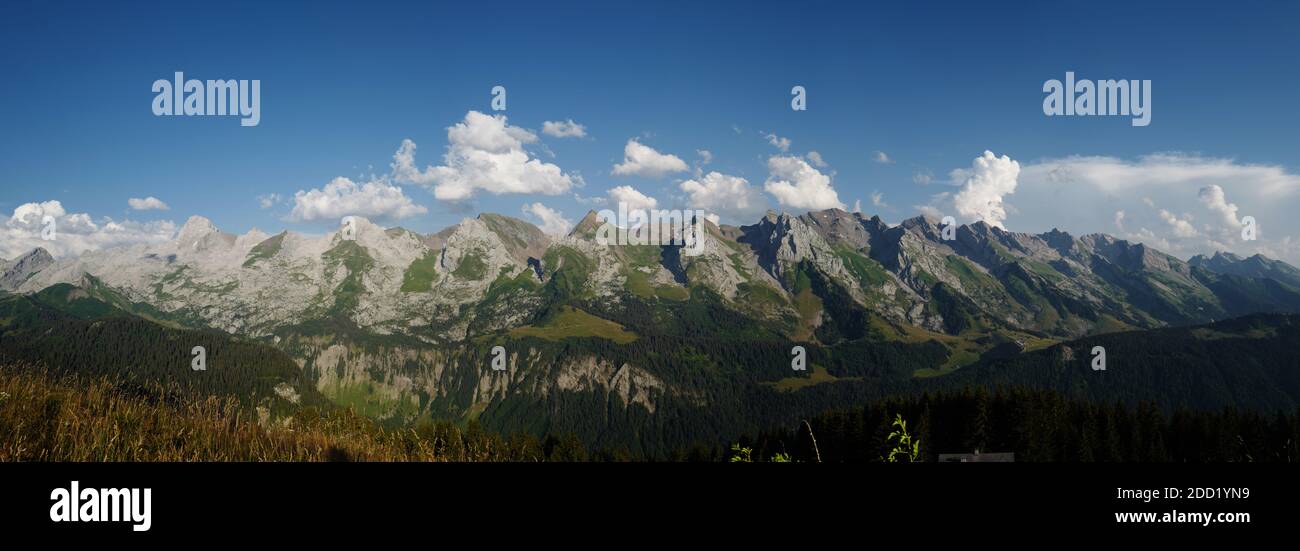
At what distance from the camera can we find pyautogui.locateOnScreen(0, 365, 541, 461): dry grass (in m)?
9.71

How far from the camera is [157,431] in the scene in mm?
11719

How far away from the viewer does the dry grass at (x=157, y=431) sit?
31.9ft
